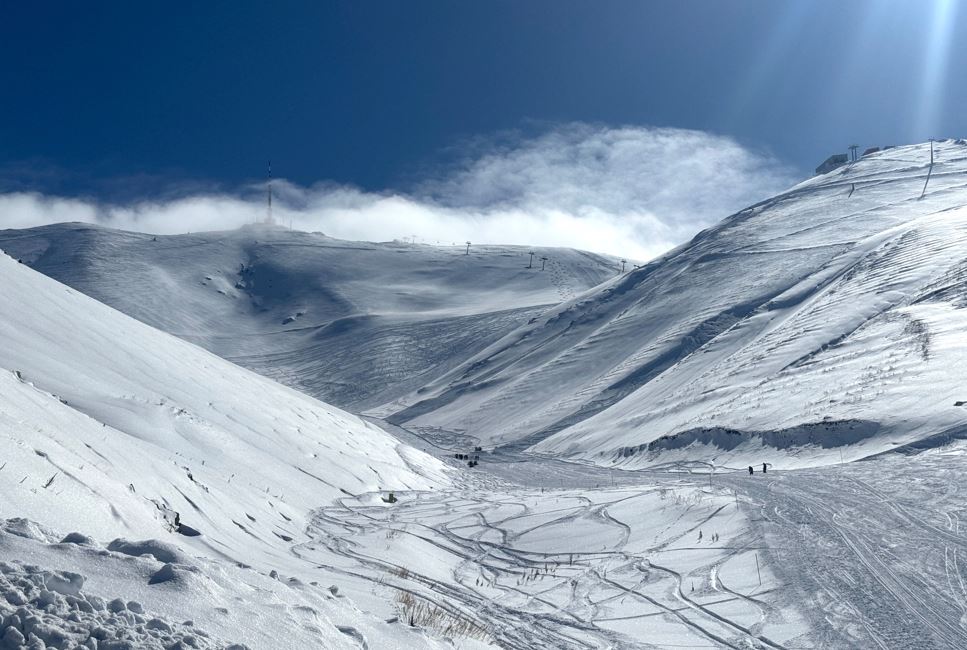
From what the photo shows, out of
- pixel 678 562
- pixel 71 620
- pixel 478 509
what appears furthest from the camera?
pixel 478 509

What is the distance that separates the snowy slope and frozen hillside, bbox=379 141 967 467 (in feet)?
57.4

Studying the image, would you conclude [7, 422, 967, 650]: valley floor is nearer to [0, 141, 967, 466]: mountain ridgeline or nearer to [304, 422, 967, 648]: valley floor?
[304, 422, 967, 648]: valley floor

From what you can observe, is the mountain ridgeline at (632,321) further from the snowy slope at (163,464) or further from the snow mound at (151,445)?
the snowy slope at (163,464)

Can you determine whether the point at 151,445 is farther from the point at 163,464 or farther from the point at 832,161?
the point at 832,161

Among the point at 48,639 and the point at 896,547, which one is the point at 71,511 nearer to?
the point at 48,639

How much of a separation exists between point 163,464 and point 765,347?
1941 inches

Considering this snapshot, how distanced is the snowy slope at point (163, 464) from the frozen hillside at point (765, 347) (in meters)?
17.5

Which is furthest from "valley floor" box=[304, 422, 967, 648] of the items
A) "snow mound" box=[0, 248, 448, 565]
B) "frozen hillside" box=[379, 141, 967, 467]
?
"frozen hillside" box=[379, 141, 967, 467]

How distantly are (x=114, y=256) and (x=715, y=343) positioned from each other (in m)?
145

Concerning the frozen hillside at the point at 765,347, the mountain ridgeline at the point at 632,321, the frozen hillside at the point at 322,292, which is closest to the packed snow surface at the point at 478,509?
the frozen hillside at the point at 765,347

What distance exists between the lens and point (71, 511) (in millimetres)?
8375

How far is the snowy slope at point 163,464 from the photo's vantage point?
6.48 metres

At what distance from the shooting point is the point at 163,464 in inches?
567

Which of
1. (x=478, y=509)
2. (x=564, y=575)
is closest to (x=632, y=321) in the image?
(x=478, y=509)
